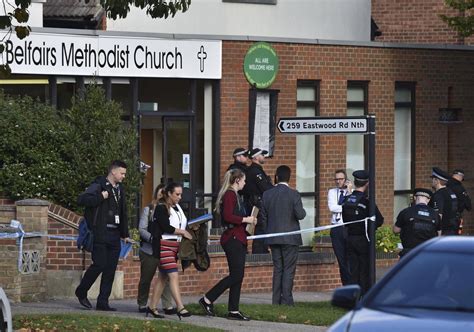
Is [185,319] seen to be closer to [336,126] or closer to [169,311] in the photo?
[169,311]

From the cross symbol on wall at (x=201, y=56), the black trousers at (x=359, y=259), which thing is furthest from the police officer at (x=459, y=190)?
the cross symbol on wall at (x=201, y=56)

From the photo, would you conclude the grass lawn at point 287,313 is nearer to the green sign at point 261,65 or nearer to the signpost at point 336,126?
the signpost at point 336,126

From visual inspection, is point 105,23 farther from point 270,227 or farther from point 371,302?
point 371,302

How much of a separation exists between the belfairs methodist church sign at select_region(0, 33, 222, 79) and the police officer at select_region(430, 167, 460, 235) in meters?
5.95

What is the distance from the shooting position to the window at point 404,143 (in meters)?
26.8

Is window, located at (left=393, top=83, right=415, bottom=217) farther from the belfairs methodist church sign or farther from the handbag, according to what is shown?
the handbag

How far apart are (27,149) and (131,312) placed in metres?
3.91

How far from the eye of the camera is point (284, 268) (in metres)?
17.3

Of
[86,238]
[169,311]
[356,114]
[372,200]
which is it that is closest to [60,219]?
[86,238]

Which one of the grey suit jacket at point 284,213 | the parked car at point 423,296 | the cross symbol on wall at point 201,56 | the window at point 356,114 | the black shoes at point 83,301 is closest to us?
the parked car at point 423,296

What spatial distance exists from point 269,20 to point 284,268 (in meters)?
10.3

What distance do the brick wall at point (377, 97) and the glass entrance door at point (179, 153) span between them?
63 centimetres

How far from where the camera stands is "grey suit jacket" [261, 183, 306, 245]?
1708cm

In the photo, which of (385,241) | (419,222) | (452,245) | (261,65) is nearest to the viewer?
(452,245)
